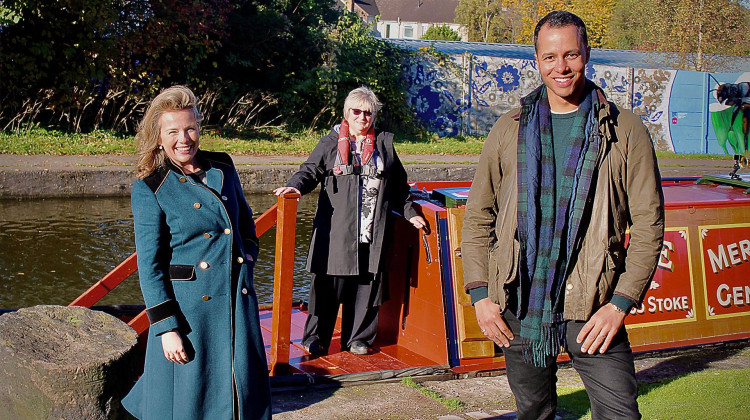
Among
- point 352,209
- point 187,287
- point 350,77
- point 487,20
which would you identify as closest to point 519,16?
point 487,20

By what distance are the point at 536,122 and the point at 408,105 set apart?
24454 mm

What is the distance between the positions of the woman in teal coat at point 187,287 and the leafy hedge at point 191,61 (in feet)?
51.8

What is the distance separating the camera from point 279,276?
225 inches

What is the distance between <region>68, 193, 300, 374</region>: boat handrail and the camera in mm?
5617

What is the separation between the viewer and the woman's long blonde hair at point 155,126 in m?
3.66

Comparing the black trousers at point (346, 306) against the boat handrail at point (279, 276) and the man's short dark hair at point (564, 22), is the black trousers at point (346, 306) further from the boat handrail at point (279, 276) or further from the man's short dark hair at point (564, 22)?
the man's short dark hair at point (564, 22)

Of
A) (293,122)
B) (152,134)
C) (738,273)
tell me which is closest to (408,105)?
(293,122)

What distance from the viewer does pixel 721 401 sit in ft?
17.4

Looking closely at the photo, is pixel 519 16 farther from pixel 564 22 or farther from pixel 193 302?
pixel 193 302

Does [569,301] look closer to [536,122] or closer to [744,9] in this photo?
[536,122]

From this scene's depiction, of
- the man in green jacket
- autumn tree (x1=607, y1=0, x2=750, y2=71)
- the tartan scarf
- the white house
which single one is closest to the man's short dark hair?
the man in green jacket

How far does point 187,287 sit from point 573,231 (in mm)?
1664

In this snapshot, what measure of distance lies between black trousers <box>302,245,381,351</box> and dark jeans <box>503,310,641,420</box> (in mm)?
2890

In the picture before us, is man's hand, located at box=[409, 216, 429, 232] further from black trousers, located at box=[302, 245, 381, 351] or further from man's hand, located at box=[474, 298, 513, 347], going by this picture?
man's hand, located at box=[474, 298, 513, 347]
